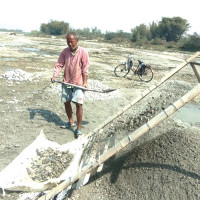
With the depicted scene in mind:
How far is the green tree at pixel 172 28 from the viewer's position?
43.5 m

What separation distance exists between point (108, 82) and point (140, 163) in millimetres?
6019

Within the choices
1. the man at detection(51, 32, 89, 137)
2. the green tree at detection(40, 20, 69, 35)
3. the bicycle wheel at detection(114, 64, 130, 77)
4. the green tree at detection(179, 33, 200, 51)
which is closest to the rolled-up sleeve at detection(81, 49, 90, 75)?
the man at detection(51, 32, 89, 137)

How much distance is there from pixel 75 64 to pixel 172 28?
148 feet

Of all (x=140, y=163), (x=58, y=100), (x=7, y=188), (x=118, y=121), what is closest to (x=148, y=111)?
(x=118, y=121)

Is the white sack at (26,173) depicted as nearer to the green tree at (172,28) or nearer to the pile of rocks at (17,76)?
the pile of rocks at (17,76)

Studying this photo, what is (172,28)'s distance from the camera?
1735 inches

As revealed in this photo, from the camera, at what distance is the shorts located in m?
3.58

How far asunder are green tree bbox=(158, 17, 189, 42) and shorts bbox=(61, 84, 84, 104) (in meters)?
44.4

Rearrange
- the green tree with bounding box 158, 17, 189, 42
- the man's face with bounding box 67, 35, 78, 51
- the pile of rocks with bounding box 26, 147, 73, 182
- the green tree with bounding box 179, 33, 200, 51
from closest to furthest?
the pile of rocks with bounding box 26, 147, 73, 182 → the man's face with bounding box 67, 35, 78, 51 → the green tree with bounding box 179, 33, 200, 51 → the green tree with bounding box 158, 17, 189, 42

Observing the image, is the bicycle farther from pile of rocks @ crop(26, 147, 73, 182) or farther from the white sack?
pile of rocks @ crop(26, 147, 73, 182)

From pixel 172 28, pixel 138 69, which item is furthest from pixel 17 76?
pixel 172 28

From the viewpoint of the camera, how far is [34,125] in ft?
13.8

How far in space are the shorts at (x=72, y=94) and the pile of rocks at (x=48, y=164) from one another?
A: 93cm

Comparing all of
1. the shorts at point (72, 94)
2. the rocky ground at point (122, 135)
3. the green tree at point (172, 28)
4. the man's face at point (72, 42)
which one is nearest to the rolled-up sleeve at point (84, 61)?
the man's face at point (72, 42)
